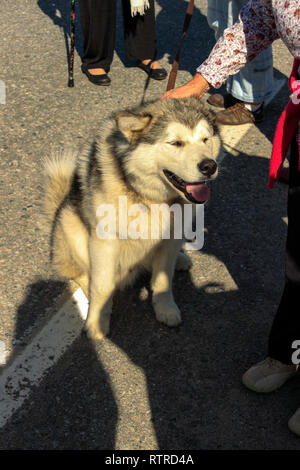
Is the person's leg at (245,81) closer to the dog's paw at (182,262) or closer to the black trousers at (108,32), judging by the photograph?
the black trousers at (108,32)

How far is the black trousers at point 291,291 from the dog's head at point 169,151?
0.37 metres

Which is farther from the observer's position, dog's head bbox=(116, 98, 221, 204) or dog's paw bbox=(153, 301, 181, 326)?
dog's paw bbox=(153, 301, 181, 326)

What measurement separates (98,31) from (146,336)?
3.55 meters

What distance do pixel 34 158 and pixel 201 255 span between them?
1.67 metres

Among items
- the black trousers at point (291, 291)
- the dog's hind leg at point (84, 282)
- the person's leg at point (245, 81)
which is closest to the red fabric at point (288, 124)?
the black trousers at point (291, 291)

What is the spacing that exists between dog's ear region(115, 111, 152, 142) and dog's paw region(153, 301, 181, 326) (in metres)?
1.01

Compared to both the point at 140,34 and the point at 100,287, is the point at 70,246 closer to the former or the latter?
the point at 100,287

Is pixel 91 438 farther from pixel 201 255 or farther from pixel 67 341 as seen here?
pixel 201 255

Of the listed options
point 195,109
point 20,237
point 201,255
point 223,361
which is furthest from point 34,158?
point 223,361

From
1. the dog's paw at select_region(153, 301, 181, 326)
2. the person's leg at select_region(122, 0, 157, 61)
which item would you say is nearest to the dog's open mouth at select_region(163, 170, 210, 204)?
the dog's paw at select_region(153, 301, 181, 326)

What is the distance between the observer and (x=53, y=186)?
324cm

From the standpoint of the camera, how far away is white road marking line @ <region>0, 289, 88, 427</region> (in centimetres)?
261

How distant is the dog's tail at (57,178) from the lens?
315 centimetres

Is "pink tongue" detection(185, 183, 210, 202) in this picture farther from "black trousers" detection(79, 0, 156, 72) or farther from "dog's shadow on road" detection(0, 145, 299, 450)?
"black trousers" detection(79, 0, 156, 72)
